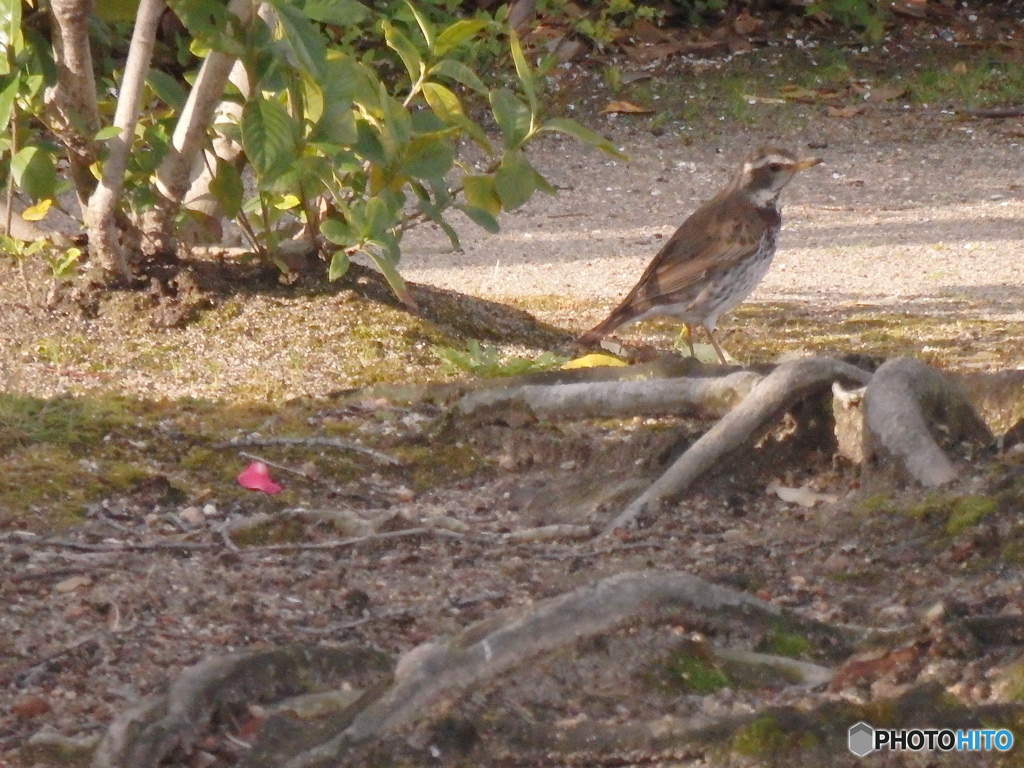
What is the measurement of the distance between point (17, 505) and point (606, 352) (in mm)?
2590

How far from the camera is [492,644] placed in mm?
2549

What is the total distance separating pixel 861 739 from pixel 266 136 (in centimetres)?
290

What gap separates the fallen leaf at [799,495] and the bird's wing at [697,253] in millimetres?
2203

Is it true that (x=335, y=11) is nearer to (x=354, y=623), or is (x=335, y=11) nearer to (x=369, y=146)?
(x=369, y=146)

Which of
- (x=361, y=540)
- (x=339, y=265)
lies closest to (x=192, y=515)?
(x=361, y=540)

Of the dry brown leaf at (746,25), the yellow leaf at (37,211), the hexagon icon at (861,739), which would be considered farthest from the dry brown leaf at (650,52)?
the hexagon icon at (861,739)

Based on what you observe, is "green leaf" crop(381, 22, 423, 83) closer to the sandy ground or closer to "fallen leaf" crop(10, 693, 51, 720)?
the sandy ground

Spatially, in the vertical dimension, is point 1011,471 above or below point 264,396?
above

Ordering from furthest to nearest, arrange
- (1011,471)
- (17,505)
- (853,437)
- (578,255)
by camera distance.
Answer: (578,255)
(853,437)
(17,505)
(1011,471)

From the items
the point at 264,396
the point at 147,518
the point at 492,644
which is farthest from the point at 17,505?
the point at 492,644

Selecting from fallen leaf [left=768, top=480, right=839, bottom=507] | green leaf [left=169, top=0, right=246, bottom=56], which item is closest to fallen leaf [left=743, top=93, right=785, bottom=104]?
green leaf [left=169, top=0, right=246, bottom=56]

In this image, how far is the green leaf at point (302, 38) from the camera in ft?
13.2

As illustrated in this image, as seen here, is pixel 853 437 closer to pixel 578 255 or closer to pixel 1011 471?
pixel 1011 471

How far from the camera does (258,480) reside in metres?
3.94
